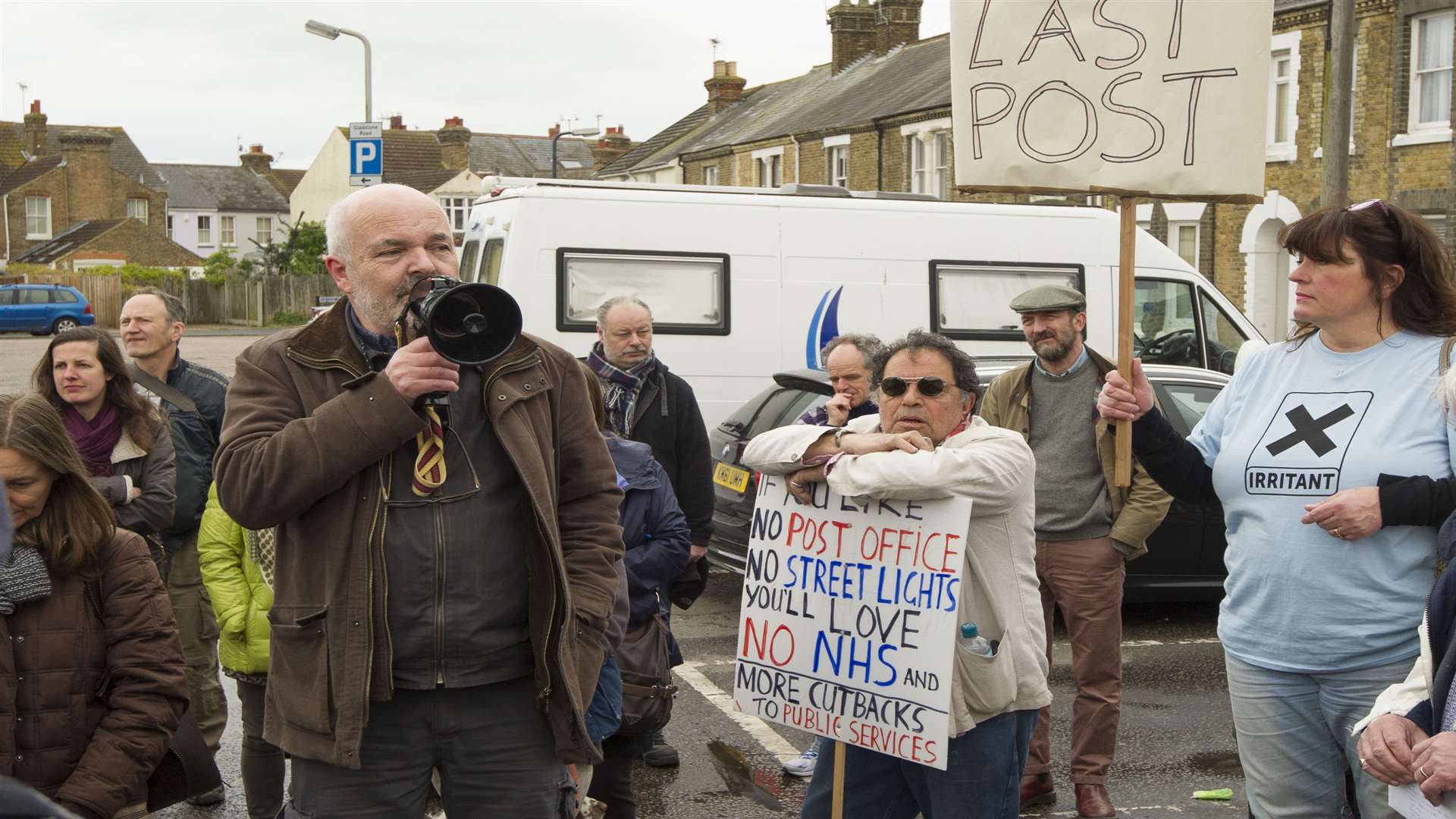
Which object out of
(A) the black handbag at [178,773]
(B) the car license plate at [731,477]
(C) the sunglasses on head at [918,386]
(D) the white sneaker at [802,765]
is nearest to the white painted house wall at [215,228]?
(B) the car license plate at [731,477]

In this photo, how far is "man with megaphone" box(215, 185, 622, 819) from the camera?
272 centimetres

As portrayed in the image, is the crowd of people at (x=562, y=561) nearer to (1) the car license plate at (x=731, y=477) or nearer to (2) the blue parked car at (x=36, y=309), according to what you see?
(1) the car license plate at (x=731, y=477)

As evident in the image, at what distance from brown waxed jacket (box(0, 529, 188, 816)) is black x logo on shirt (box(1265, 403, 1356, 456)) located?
284cm

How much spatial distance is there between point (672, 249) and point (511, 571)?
27.7 ft

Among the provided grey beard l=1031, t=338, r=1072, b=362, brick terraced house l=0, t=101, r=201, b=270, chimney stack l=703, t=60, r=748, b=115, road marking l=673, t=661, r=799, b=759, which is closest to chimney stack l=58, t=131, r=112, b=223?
brick terraced house l=0, t=101, r=201, b=270

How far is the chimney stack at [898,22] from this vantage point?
119 ft

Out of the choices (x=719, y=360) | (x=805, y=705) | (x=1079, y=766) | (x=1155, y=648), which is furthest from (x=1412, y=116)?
(x=805, y=705)

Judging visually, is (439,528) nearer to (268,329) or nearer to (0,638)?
(0,638)

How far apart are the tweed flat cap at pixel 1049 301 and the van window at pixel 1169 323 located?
7.24 m

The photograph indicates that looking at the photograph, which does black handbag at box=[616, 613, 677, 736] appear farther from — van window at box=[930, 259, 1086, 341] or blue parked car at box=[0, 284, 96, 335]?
blue parked car at box=[0, 284, 96, 335]

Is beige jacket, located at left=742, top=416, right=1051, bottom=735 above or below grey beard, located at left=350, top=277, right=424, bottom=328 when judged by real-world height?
below

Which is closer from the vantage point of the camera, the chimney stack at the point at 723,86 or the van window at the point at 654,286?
the van window at the point at 654,286

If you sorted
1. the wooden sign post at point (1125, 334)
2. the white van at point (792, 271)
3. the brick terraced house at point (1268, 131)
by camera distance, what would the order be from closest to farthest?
1. the wooden sign post at point (1125, 334)
2. the white van at point (792, 271)
3. the brick terraced house at point (1268, 131)

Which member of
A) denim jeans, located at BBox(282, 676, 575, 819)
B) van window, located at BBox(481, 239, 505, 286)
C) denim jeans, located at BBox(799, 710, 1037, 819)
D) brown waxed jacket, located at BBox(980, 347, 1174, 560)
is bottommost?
denim jeans, located at BBox(799, 710, 1037, 819)
